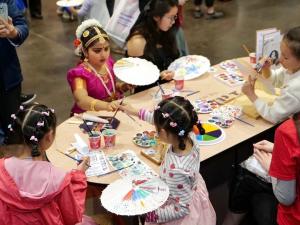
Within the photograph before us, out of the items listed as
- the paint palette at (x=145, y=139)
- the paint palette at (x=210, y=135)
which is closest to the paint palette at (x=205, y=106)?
the paint palette at (x=210, y=135)

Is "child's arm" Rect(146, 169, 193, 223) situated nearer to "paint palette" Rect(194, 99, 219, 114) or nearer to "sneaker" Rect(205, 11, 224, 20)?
"paint palette" Rect(194, 99, 219, 114)

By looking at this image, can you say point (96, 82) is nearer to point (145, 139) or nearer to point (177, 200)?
point (145, 139)

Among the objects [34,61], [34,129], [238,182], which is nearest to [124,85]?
[238,182]

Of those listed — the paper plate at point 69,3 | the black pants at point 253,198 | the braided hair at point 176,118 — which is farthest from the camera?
the paper plate at point 69,3

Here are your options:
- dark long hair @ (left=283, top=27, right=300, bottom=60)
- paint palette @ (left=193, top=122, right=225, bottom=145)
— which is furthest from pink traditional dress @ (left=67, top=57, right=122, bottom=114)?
dark long hair @ (left=283, top=27, right=300, bottom=60)

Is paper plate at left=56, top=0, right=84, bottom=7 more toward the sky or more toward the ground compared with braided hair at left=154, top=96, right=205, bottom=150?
more toward the ground

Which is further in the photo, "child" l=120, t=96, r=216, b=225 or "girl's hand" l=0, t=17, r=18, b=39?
"girl's hand" l=0, t=17, r=18, b=39

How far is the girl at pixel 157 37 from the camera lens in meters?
3.48

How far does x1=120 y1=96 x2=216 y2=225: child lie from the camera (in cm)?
221

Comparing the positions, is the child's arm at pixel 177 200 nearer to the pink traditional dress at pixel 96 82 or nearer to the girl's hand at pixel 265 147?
the girl's hand at pixel 265 147

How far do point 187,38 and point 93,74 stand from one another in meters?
3.80

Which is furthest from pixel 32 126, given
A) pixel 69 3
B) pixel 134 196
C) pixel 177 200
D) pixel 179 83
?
pixel 69 3

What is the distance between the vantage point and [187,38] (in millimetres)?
6797

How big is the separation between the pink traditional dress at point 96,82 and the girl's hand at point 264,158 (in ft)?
3.82
